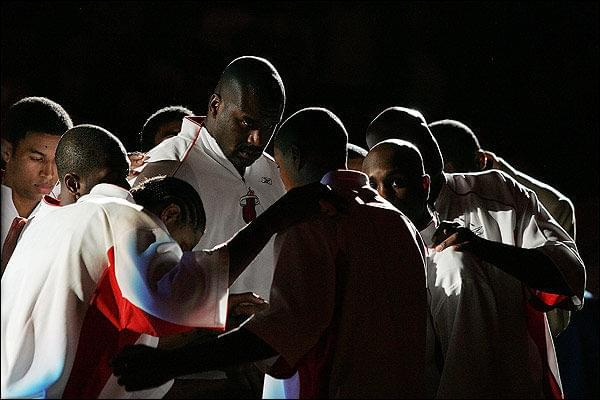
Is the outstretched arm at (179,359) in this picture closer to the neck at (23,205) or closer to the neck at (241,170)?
the neck at (241,170)

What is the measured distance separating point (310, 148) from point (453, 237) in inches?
24.6

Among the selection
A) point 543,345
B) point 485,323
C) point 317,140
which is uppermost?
point 317,140

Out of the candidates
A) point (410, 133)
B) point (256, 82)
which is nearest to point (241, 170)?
point (256, 82)

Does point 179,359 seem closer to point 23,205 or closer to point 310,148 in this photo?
point 310,148

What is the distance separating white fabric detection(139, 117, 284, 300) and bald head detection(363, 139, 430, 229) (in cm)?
70

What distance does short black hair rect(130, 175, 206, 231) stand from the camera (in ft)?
11.0

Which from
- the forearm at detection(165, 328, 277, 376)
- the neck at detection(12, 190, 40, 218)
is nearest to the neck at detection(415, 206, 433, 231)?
the forearm at detection(165, 328, 277, 376)

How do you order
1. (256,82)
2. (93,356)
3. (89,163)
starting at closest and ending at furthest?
(93,356), (89,163), (256,82)

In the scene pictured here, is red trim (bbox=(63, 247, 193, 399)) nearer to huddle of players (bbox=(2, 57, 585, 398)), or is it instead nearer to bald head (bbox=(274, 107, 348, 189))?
huddle of players (bbox=(2, 57, 585, 398))

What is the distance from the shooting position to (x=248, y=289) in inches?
160

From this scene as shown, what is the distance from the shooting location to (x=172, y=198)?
3361 mm

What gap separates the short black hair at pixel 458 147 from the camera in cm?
495

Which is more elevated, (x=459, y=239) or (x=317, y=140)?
(x=317, y=140)

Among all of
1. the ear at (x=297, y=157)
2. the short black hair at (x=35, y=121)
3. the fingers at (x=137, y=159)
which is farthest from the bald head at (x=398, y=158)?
the short black hair at (x=35, y=121)
